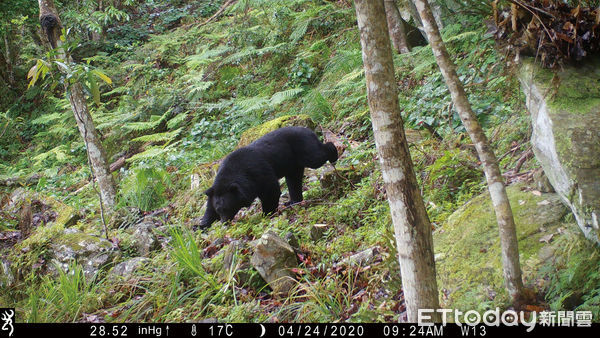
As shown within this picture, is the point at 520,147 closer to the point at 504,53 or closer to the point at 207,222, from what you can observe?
the point at 504,53

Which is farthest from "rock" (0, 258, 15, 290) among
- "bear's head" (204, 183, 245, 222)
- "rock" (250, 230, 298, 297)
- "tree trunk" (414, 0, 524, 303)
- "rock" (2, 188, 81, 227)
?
"tree trunk" (414, 0, 524, 303)

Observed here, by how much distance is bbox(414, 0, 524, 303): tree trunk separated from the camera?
2.93 meters

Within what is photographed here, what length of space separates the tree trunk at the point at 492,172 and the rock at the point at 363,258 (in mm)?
1544

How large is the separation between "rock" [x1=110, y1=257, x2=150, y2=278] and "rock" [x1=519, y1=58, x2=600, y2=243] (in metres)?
4.39

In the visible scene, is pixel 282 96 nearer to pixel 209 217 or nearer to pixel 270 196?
pixel 270 196

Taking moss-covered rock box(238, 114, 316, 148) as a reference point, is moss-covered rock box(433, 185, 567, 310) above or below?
below

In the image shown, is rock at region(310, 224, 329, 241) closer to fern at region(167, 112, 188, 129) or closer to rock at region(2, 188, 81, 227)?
rock at region(2, 188, 81, 227)

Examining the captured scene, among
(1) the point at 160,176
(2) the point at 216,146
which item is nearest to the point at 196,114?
(2) the point at 216,146

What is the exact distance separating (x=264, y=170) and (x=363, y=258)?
8.24 feet

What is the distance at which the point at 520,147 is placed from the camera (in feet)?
16.0

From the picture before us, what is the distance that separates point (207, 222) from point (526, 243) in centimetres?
445

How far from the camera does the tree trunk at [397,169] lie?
267 cm
